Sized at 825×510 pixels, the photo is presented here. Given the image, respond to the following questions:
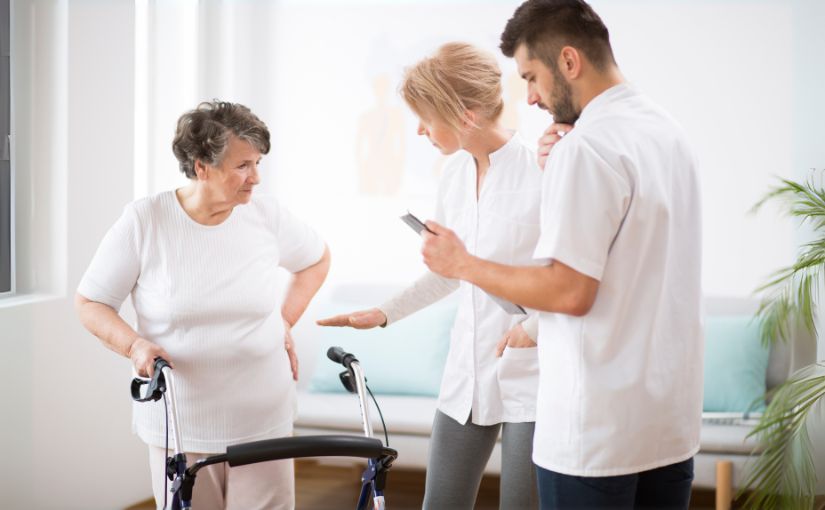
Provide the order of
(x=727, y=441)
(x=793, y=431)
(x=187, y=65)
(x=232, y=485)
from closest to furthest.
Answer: (x=232, y=485) → (x=793, y=431) → (x=727, y=441) → (x=187, y=65)

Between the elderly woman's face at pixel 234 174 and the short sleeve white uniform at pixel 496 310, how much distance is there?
50 centimetres

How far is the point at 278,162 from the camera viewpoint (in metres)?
4.41

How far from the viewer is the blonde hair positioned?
1.87 m

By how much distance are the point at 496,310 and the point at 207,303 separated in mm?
641

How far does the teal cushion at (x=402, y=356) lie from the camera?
3777 millimetres

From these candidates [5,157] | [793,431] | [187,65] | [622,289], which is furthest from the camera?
[187,65]

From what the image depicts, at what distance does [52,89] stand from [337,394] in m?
1.69

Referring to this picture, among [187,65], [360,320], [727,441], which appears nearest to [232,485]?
[360,320]

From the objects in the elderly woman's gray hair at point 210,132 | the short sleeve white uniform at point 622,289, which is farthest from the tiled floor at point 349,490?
the short sleeve white uniform at point 622,289

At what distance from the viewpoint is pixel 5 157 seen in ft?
9.05

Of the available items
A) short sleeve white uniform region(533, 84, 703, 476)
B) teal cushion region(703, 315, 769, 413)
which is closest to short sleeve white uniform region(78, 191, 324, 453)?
short sleeve white uniform region(533, 84, 703, 476)

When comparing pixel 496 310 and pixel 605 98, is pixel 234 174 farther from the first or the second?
pixel 605 98

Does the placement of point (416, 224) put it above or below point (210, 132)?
below

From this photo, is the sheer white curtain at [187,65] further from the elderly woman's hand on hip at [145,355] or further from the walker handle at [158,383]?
the walker handle at [158,383]
